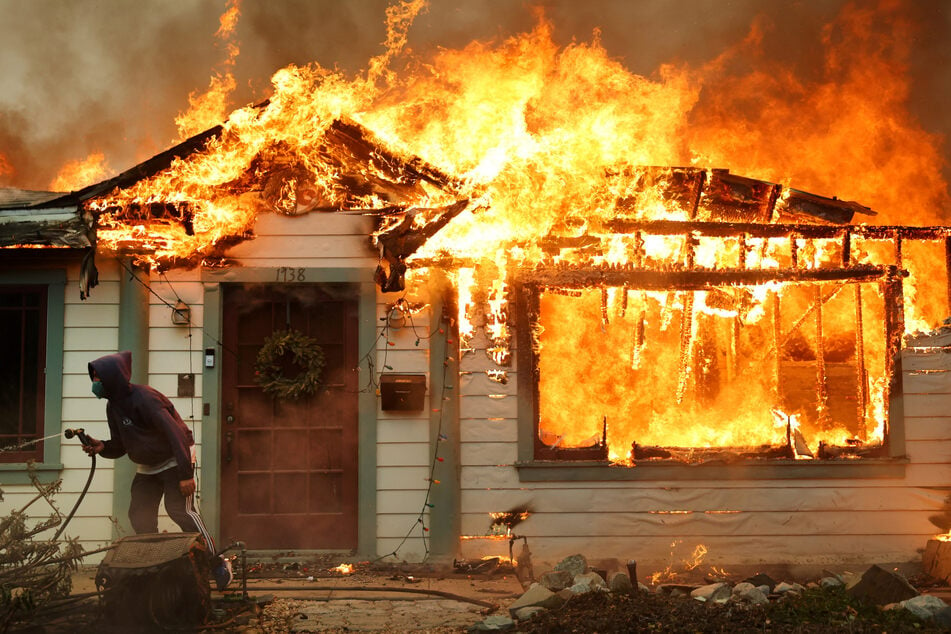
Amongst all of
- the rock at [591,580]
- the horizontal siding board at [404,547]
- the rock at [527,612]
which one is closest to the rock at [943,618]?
the rock at [591,580]

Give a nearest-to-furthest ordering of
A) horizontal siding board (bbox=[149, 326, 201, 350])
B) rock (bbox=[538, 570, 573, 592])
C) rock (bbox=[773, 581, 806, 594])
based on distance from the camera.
Answer: 1. rock (bbox=[773, 581, 806, 594])
2. rock (bbox=[538, 570, 573, 592])
3. horizontal siding board (bbox=[149, 326, 201, 350])

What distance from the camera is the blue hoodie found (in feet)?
19.5

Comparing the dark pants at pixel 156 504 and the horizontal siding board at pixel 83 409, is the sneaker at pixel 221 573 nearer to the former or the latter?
the dark pants at pixel 156 504

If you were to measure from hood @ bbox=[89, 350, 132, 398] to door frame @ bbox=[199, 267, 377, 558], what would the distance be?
67.3 inches

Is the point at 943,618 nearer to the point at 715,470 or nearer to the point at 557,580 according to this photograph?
the point at 715,470

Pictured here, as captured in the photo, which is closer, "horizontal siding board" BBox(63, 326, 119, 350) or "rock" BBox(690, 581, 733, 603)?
"rock" BBox(690, 581, 733, 603)

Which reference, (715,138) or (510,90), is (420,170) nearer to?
(510,90)

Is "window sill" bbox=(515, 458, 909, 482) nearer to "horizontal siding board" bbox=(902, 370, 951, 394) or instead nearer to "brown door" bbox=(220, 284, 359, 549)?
"horizontal siding board" bbox=(902, 370, 951, 394)

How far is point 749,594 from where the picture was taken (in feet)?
19.9

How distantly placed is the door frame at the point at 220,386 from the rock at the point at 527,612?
228cm

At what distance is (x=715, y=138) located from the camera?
17234 mm

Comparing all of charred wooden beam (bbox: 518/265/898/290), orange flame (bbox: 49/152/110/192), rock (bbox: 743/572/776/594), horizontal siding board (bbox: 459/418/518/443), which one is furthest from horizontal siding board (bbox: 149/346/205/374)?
orange flame (bbox: 49/152/110/192)

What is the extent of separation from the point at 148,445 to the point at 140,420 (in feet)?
0.65

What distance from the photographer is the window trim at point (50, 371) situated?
25.0ft
